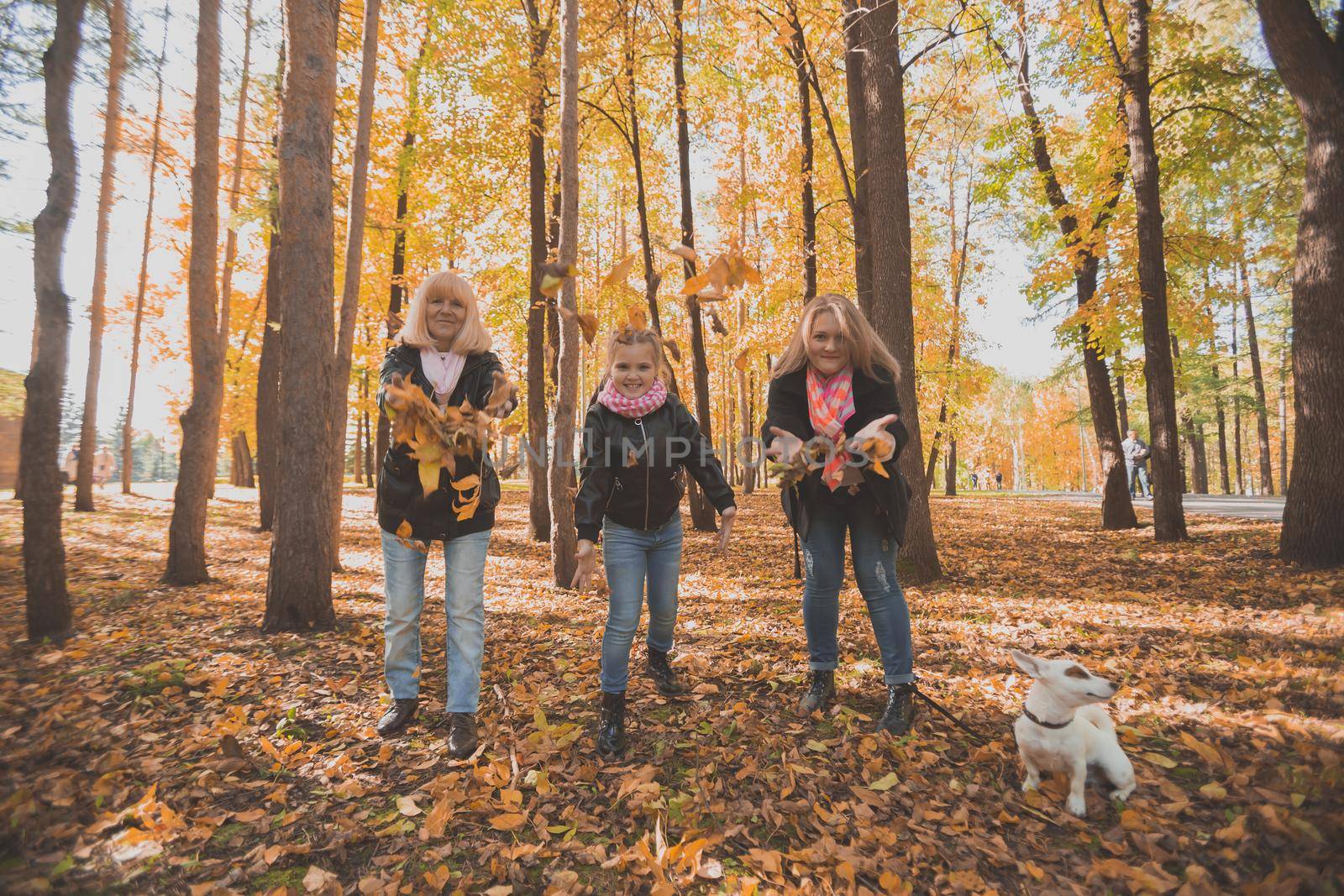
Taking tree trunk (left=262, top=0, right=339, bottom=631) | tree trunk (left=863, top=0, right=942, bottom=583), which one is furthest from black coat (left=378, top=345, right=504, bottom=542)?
tree trunk (left=863, top=0, right=942, bottom=583)

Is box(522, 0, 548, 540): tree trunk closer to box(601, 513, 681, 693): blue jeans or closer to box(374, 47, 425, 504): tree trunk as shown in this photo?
box(374, 47, 425, 504): tree trunk

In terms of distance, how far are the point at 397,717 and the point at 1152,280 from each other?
32.0 ft

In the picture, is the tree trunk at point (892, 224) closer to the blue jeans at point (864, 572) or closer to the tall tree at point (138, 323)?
the blue jeans at point (864, 572)

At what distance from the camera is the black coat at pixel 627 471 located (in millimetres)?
2889

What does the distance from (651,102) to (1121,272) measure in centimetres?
818

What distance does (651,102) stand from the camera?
10.8 m

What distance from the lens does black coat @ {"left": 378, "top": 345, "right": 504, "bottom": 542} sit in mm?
2840

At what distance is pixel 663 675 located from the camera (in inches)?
139

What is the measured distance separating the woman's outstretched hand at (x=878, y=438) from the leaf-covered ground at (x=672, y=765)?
1.36 meters

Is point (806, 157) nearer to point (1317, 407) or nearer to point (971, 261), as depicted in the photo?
point (1317, 407)

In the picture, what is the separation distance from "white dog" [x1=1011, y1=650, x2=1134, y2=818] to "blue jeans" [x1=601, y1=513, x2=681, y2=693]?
62.2 inches

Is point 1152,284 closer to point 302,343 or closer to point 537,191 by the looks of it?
point 537,191

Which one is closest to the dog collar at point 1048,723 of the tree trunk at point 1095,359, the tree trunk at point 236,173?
the tree trunk at point 236,173

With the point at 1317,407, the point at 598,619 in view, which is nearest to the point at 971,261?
the point at 1317,407
